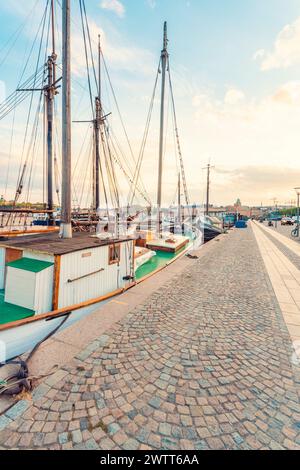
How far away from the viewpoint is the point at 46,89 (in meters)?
18.7

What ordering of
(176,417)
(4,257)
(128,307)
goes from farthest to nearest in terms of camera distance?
(4,257), (128,307), (176,417)

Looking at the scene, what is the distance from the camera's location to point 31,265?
21.2ft

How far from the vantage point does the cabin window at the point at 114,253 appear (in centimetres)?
876

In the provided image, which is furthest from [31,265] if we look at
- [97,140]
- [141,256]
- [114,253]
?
[97,140]

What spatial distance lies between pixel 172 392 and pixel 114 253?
19.9 ft

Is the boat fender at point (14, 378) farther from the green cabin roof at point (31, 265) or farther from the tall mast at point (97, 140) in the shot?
the tall mast at point (97, 140)

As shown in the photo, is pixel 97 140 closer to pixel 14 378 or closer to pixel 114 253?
pixel 114 253

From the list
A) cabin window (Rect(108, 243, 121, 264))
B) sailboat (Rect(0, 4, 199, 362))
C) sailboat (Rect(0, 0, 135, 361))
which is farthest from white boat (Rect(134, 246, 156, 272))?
sailboat (Rect(0, 0, 135, 361))

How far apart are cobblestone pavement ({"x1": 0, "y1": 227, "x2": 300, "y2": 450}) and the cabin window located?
3.00m

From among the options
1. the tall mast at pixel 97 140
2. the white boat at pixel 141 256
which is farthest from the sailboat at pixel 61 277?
the tall mast at pixel 97 140

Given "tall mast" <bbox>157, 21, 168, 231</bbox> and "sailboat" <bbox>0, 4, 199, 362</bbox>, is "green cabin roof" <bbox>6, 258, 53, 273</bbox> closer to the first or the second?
"sailboat" <bbox>0, 4, 199, 362</bbox>

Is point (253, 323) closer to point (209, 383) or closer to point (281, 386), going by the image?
point (281, 386)

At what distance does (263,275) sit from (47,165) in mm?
18595
